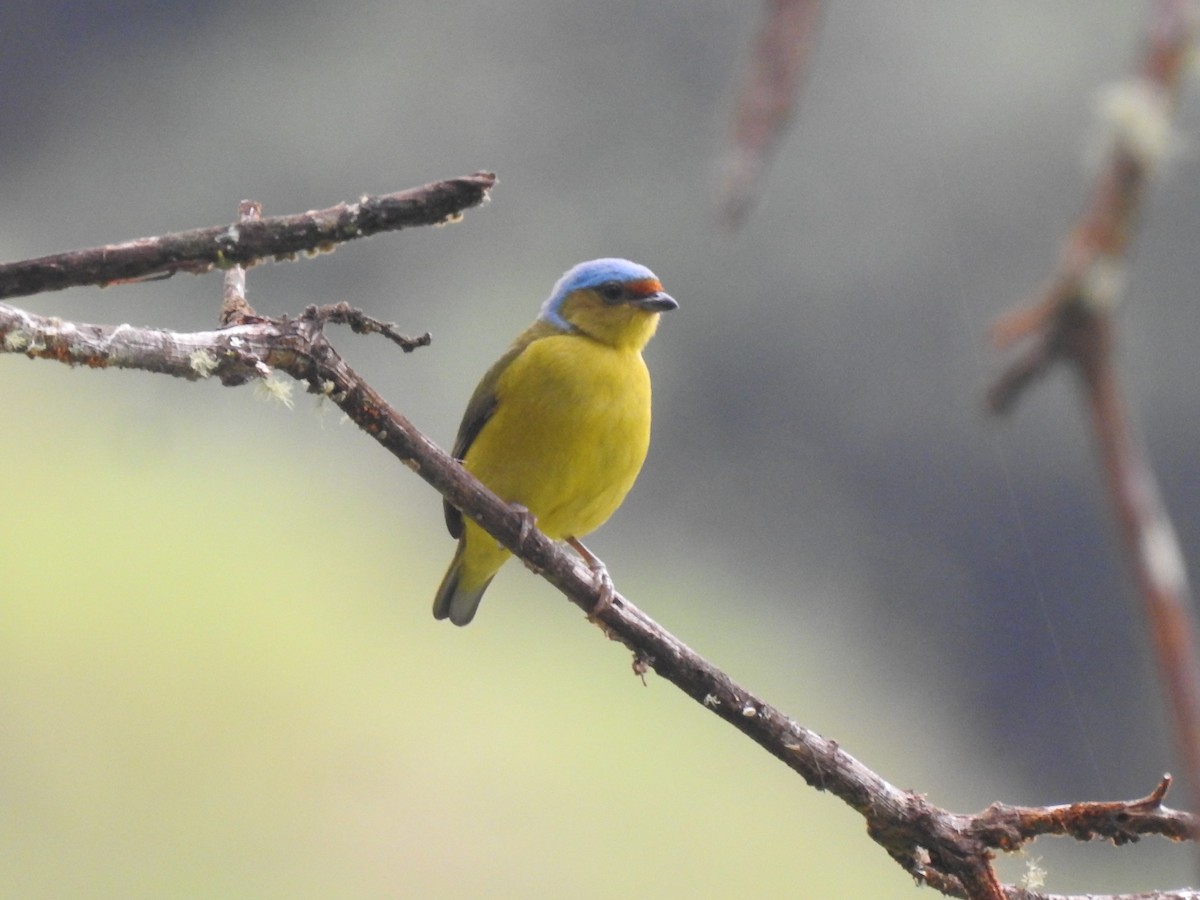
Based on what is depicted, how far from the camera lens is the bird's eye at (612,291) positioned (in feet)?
14.8

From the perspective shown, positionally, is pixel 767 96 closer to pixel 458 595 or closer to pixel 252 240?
pixel 252 240

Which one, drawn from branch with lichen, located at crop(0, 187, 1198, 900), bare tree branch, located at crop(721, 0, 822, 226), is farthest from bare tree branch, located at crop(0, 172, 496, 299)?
bare tree branch, located at crop(721, 0, 822, 226)

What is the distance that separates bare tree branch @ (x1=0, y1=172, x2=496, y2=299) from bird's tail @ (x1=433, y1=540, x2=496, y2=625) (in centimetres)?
262

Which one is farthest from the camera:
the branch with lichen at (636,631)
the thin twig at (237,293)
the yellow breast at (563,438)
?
the yellow breast at (563,438)

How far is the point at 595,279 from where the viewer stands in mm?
4531

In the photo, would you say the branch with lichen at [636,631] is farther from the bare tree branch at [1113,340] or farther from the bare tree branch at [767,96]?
the bare tree branch at [1113,340]

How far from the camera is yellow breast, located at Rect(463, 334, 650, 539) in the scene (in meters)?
4.01

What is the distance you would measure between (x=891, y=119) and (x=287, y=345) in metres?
16.0

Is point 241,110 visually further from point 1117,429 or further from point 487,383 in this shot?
point 1117,429

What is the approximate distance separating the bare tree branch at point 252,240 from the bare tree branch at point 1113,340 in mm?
1374

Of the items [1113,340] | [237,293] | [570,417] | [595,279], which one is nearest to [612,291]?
[595,279]

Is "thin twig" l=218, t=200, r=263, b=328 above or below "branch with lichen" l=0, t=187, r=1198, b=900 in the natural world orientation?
above

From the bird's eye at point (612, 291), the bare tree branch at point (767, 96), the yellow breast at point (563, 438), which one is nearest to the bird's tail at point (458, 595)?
the yellow breast at point (563, 438)

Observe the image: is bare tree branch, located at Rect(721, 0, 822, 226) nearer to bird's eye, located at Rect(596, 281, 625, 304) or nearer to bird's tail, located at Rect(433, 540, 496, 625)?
bird's eye, located at Rect(596, 281, 625, 304)
